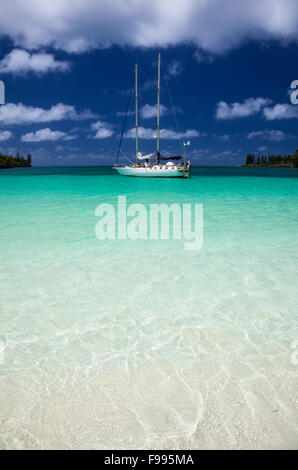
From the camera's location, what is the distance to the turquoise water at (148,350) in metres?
2.26

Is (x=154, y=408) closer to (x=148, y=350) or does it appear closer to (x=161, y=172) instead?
(x=148, y=350)

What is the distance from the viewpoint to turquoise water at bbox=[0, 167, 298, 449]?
226cm

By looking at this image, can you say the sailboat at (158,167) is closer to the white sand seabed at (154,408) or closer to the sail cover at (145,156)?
the sail cover at (145,156)

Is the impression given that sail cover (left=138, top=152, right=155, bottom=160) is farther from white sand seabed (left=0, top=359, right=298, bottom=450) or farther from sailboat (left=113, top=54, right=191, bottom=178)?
white sand seabed (left=0, top=359, right=298, bottom=450)

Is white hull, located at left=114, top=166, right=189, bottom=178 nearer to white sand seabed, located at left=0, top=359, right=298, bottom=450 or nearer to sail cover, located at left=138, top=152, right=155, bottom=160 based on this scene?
sail cover, located at left=138, top=152, right=155, bottom=160

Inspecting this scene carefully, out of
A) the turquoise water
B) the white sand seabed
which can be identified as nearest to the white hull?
the turquoise water

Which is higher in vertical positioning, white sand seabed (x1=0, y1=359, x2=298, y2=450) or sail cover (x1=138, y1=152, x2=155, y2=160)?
sail cover (x1=138, y1=152, x2=155, y2=160)

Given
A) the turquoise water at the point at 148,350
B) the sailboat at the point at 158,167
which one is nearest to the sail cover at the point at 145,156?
the sailboat at the point at 158,167

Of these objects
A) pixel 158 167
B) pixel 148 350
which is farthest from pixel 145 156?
pixel 148 350

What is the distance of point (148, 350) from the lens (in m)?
3.28

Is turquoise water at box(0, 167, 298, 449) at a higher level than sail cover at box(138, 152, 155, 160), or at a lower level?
lower

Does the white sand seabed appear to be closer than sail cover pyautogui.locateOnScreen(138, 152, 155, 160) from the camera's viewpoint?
Yes

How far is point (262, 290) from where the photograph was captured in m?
4.88

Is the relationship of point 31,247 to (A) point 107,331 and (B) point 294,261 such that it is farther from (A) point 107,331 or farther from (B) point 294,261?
(B) point 294,261
